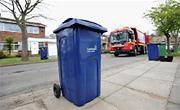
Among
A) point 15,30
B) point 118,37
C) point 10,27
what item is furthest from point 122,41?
point 10,27

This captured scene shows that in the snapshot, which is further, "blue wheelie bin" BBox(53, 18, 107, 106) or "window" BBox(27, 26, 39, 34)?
"window" BBox(27, 26, 39, 34)

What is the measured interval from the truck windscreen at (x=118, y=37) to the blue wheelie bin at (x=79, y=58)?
15.0 m

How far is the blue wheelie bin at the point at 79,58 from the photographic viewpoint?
3070 mm

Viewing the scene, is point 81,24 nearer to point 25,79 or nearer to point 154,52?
point 25,79

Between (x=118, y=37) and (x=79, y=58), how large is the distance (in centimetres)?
1605

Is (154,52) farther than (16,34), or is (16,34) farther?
(16,34)

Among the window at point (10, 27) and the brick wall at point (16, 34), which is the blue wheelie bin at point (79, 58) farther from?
Result: the window at point (10, 27)

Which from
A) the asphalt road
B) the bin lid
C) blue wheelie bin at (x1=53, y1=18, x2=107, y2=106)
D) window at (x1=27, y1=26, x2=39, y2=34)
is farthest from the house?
the bin lid

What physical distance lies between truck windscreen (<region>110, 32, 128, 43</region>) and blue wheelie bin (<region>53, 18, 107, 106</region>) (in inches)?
591

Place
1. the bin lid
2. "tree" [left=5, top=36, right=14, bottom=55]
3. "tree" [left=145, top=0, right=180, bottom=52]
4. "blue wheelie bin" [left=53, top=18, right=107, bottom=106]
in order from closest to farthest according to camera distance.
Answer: the bin lid → "blue wheelie bin" [left=53, top=18, right=107, bottom=106] → "tree" [left=145, top=0, right=180, bottom=52] → "tree" [left=5, top=36, right=14, bottom=55]

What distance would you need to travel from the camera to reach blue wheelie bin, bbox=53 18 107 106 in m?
3.07

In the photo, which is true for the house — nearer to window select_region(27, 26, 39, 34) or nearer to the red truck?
window select_region(27, 26, 39, 34)

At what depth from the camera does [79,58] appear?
307 centimetres

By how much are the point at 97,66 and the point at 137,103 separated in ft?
3.77
